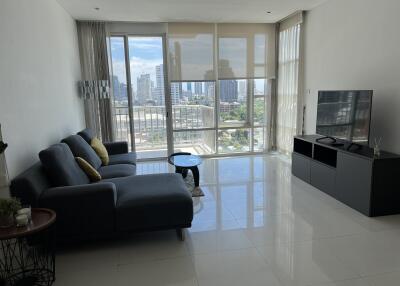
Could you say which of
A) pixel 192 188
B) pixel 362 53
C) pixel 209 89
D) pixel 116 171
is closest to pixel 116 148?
pixel 116 171

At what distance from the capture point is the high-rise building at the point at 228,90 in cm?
631

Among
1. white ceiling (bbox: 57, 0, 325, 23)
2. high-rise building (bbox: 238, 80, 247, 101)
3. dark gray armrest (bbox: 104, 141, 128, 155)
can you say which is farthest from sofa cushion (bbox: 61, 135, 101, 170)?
high-rise building (bbox: 238, 80, 247, 101)

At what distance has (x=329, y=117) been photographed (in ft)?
13.8

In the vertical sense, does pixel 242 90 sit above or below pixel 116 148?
above

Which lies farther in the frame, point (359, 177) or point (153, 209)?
point (359, 177)

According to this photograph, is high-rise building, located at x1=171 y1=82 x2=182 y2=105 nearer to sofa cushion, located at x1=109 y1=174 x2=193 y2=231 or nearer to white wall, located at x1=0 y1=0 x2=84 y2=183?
white wall, located at x1=0 y1=0 x2=84 y2=183

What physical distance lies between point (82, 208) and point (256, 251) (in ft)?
5.24

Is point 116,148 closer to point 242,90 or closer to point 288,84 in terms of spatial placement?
point 242,90

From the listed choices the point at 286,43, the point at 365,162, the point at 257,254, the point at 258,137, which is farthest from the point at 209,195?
the point at 286,43

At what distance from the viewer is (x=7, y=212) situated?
1980 mm

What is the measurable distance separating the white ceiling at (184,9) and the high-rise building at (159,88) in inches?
37.9

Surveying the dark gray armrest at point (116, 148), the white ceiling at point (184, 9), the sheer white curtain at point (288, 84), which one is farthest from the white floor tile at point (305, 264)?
the white ceiling at point (184, 9)

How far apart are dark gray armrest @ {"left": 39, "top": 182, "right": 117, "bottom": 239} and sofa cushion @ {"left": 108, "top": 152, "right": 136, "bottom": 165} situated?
1713 millimetres

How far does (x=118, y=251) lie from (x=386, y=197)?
290 cm
